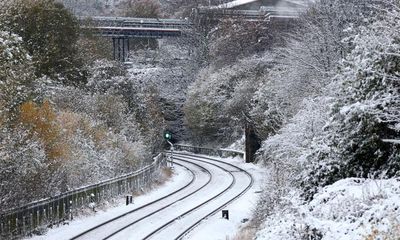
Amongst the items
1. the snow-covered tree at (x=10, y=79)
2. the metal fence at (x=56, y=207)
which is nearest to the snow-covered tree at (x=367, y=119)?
the metal fence at (x=56, y=207)

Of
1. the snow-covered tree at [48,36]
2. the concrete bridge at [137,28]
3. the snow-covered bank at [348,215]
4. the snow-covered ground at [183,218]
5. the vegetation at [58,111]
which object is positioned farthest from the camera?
the concrete bridge at [137,28]

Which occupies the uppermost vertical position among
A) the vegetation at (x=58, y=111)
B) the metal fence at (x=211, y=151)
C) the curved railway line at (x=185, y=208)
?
the vegetation at (x=58, y=111)

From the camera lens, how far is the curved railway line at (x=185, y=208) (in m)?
19.9

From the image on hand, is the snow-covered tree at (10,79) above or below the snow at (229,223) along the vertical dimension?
above

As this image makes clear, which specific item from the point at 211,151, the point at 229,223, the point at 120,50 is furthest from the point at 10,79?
the point at 120,50

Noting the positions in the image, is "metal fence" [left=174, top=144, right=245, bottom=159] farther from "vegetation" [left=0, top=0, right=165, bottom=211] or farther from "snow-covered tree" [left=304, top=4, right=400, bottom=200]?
"snow-covered tree" [left=304, top=4, right=400, bottom=200]

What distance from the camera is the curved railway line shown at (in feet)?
65.3

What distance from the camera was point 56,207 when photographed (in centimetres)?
2072

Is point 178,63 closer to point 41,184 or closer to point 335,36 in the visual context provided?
point 335,36

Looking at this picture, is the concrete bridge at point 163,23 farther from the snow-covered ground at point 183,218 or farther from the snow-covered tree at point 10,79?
the snow-covered tree at point 10,79

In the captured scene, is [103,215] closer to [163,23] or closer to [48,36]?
[48,36]

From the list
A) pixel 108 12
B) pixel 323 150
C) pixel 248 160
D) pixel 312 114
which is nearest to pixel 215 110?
pixel 248 160

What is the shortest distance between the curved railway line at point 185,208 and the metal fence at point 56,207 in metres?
1.45

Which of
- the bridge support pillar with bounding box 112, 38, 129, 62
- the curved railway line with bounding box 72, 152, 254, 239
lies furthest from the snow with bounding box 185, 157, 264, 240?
the bridge support pillar with bounding box 112, 38, 129, 62
